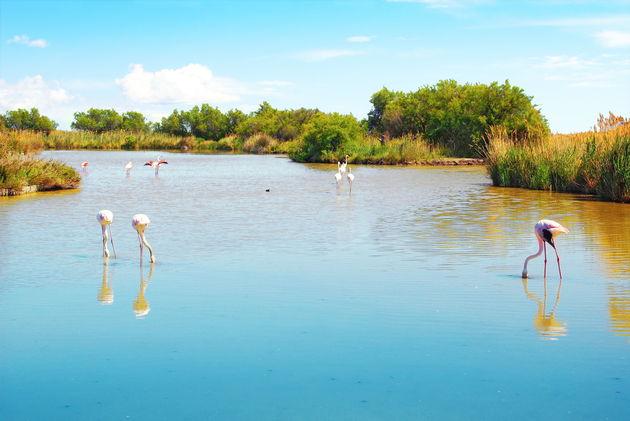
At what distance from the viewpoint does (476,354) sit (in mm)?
5594

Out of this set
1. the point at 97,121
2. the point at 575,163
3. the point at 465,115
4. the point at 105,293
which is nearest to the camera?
the point at 105,293

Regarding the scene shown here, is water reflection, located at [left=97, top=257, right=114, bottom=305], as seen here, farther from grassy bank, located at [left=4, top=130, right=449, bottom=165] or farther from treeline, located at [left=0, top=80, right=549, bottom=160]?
treeline, located at [left=0, top=80, right=549, bottom=160]

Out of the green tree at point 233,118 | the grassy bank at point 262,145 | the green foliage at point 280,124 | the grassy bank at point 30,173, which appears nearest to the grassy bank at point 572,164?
the grassy bank at point 30,173

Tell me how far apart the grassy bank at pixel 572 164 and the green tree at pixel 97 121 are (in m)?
85.2

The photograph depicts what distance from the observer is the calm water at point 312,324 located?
4.79 m

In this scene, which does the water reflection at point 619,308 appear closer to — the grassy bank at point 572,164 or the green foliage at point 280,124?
the grassy bank at point 572,164

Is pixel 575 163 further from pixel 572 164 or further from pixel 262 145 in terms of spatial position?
pixel 262 145

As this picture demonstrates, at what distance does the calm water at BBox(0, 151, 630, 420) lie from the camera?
188 inches

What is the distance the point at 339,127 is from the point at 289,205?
29.5 meters

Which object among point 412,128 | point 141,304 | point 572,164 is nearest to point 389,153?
point 412,128

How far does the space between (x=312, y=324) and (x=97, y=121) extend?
4111 inches

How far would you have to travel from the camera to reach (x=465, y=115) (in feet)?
153

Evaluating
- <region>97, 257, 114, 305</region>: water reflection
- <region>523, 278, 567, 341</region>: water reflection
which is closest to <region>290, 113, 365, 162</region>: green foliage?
<region>97, 257, 114, 305</region>: water reflection

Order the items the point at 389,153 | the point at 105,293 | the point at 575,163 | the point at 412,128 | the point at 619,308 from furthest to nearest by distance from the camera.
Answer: the point at 412,128 < the point at 389,153 < the point at 575,163 < the point at 105,293 < the point at 619,308
